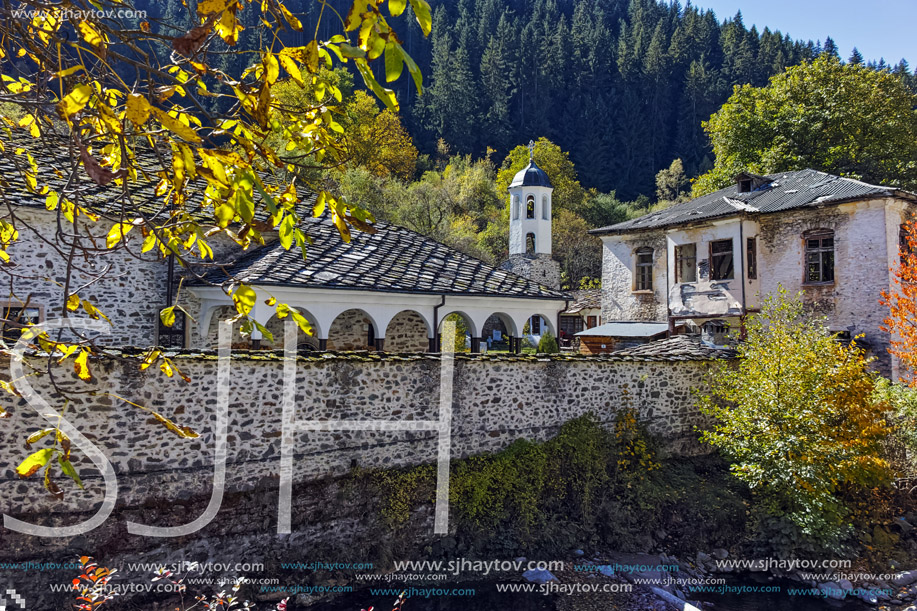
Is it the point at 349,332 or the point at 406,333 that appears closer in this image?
the point at 349,332

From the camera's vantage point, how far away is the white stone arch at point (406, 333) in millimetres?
12938

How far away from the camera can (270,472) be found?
8.04 metres

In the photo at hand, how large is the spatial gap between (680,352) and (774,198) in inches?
314

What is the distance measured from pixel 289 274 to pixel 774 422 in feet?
27.2

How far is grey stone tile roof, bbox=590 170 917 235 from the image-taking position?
16.0m

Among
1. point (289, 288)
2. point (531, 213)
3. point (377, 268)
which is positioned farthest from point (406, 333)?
point (531, 213)

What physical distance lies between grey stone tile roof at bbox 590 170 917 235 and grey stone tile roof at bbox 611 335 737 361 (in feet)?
18.1

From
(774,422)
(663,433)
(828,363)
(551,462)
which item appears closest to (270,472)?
(551,462)

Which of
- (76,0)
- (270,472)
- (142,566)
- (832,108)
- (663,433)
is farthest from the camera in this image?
(832,108)

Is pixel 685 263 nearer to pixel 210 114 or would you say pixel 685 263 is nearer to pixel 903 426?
pixel 903 426

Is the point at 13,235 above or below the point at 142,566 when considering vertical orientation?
above

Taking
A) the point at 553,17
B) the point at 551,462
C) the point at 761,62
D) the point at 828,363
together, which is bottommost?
the point at 551,462

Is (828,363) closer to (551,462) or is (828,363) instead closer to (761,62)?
(551,462)

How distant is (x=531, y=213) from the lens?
32.4m
